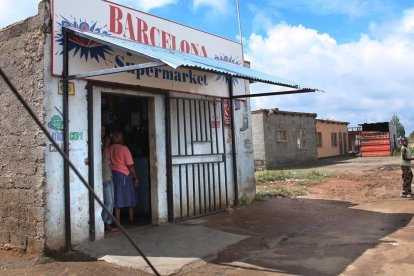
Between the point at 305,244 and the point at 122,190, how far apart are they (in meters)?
3.18

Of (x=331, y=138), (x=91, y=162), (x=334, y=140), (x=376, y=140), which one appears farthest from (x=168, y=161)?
(x=334, y=140)

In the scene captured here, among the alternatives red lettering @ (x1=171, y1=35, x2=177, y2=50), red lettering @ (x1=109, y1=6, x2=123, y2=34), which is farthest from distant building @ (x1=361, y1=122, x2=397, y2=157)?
red lettering @ (x1=109, y1=6, x2=123, y2=34)

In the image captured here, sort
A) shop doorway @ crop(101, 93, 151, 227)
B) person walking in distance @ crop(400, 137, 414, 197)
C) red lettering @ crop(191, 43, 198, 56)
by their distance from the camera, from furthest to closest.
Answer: person walking in distance @ crop(400, 137, 414, 197) → red lettering @ crop(191, 43, 198, 56) → shop doorway @ crop(101, 93, 151, 227)

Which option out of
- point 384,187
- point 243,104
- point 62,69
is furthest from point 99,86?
point 384,187

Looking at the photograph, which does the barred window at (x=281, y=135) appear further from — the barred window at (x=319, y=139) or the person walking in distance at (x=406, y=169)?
the person walking in distance at (x=406, y=169)

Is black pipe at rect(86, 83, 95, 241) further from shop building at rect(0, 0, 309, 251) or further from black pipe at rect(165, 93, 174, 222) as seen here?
black pipe at rect(165, 93, 174, 222)

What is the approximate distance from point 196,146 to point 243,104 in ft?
6.73

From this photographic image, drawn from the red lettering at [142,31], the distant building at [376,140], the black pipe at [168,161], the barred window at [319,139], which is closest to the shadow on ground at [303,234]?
the black pipe at [168,161]

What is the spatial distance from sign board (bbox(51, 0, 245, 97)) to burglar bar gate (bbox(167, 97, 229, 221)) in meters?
0.38

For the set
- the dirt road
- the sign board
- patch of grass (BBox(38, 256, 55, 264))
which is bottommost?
the dirt road

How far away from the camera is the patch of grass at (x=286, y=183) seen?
12328 millimetres

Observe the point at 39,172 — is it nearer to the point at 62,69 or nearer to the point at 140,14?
the point at 62,69

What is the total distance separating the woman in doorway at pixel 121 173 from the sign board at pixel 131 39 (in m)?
1.13

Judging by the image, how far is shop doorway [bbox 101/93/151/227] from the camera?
8.23 m
